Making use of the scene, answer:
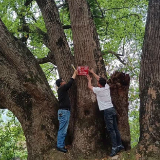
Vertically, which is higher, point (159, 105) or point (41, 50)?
point (41, 50)

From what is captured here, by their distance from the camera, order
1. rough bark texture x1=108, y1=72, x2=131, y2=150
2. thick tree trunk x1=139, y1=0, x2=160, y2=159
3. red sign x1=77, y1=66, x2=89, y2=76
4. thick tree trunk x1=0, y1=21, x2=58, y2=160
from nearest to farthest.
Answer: thick tree trunk x1=139, y1=0, x2=160, y2=159 < rough bark texture x1=108, y1=72, x2=131, y2=150 < red sign x1=77, y1=66, x2=89, y2=76 < thick tree trunk x1=0, y1=21, x2=58, y2=160

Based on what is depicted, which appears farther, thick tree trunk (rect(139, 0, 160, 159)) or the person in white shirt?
the person in white shirt

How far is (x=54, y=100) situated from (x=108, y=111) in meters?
1.49

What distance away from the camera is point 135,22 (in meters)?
10.7

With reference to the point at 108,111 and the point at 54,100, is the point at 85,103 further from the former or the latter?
the point at 54,100

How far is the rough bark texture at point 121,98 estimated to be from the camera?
5117 millimetres

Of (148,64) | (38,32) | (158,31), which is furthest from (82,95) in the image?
(38,32)

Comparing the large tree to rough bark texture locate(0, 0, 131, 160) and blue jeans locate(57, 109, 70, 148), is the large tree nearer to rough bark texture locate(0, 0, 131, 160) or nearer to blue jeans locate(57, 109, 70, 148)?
rough bark texture locate(0, 0, 131, 160)

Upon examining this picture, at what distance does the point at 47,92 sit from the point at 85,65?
118 cm

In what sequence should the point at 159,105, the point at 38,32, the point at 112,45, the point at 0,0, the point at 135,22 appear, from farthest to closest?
the point at 112,45, the point at 135,22, the point at 0,0, the point at 38,32, the point at 159,105

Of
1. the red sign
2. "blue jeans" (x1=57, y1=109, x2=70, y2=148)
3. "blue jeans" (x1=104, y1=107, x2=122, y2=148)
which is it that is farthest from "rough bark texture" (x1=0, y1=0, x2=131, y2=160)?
"blue jeans" (x1=104, y1=107, x2=122, y2=148)

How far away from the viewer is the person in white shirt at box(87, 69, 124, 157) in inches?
195

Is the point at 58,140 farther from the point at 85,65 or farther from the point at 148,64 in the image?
the point at 148,64

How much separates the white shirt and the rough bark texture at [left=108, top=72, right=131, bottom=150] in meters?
0.23
